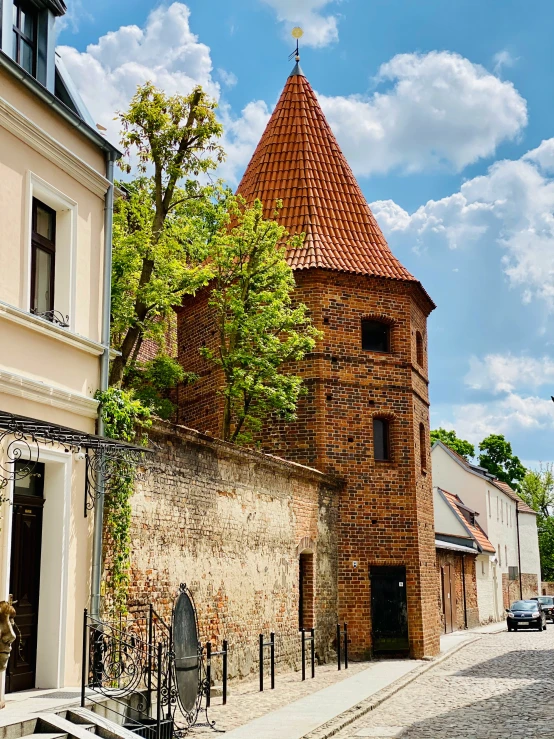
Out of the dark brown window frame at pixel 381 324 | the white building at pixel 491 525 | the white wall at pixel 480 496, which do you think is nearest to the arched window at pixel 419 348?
the dark brown window frame at pixel 381 324

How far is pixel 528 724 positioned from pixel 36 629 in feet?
21.3

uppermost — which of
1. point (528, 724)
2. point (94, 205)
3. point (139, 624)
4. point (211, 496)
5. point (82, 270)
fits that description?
point (94, 205)

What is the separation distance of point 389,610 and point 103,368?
13193 mm

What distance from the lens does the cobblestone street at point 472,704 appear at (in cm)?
1188

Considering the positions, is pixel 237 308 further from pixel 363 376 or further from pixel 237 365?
pixel 363 376

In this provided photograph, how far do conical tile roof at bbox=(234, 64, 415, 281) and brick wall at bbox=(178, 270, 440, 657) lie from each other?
817 mm

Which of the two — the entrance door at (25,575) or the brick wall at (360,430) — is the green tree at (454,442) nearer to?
the brick wall at (360,430)

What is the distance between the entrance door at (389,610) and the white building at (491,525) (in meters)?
21.0

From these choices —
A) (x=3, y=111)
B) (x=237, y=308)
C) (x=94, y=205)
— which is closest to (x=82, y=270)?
(x=94, y=205)

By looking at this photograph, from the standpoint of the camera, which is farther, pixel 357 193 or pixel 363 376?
pixel 357 193

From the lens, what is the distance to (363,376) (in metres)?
24.3

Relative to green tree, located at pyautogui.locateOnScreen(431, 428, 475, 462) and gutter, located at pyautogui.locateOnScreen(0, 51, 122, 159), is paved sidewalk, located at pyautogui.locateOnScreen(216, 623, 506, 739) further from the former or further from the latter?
green tree, located at pyautogui.locateOnScreen(431, 428, 475, 462)

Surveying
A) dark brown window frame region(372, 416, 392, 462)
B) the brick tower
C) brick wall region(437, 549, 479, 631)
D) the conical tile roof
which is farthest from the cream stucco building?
brick wall region(437, 549, 479, 631)

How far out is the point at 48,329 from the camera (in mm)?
11453
